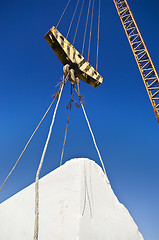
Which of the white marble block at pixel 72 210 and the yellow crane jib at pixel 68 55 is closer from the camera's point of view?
the white marble block at pixel 72 210

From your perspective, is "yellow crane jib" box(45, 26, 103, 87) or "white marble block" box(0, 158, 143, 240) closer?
"white marble block" box(0, 158, 143, 240)

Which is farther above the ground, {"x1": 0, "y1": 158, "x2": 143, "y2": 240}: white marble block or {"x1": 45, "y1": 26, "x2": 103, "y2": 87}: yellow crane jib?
{"x1": 45, "y1": 26, "x2": 103, "y2": 87}: yellow crane jib

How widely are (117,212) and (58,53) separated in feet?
12.8

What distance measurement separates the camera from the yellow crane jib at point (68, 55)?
4.18 m

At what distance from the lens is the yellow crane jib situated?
13.7ft

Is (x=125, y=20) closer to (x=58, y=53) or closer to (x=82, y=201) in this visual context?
(x=58, y=53)

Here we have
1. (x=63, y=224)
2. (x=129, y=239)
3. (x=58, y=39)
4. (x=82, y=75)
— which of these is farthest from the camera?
(x=82, y=75)

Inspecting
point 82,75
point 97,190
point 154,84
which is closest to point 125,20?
point 154,84

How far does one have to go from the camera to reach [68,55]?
14.3 ft

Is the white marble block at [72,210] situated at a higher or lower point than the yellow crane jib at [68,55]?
lower

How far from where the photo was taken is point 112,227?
2100 millimetres

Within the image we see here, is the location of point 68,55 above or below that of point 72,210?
above

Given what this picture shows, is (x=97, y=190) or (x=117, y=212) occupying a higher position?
(x=97, y=190)

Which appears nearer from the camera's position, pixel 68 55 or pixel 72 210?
pixel 72 210
